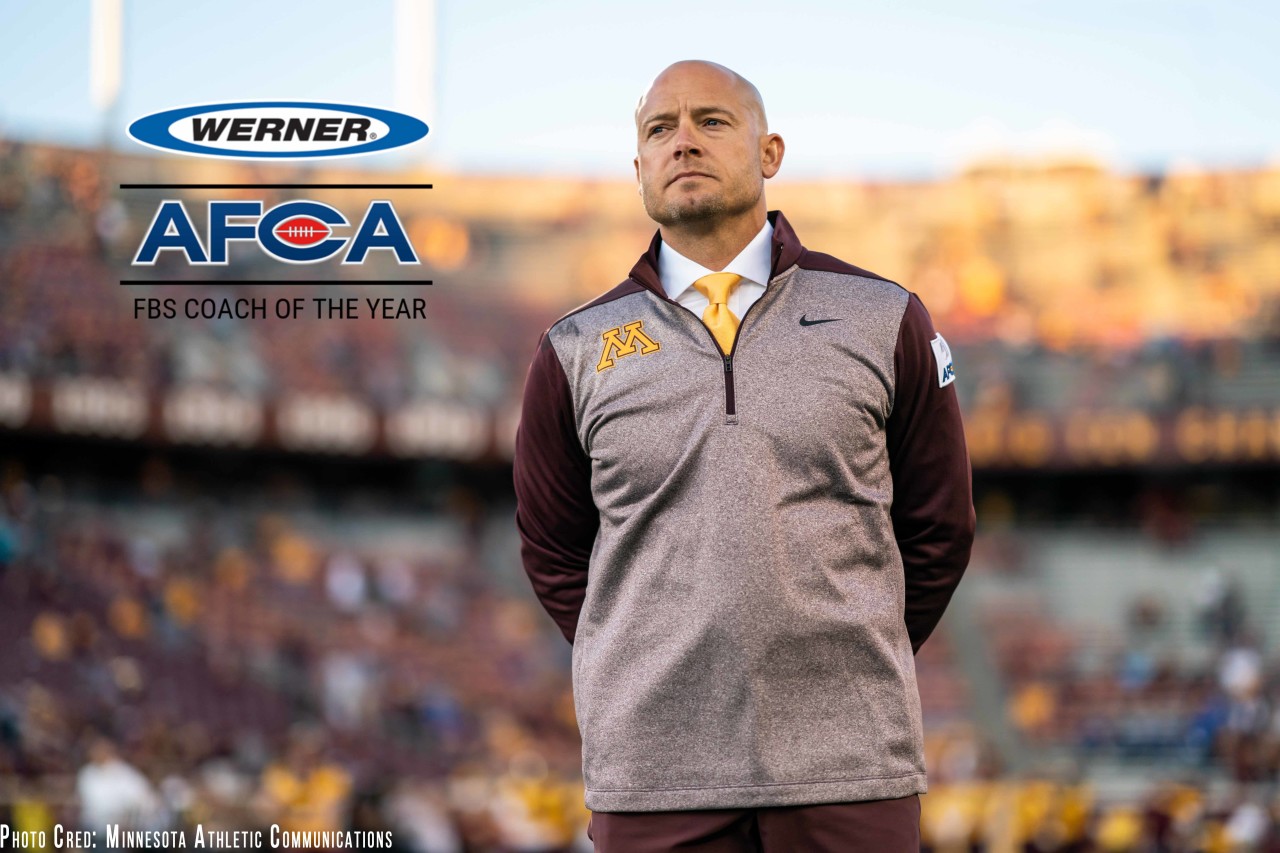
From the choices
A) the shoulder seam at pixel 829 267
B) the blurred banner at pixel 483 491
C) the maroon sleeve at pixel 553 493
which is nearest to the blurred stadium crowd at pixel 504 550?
the blurred banner at pixel 483 491

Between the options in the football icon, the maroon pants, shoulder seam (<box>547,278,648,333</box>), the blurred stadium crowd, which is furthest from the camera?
the blurred stadium crowd

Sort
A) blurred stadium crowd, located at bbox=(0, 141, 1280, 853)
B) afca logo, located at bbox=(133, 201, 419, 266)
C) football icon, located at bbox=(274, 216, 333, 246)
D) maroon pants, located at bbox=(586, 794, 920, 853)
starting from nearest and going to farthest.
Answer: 1. maroon pants, located at bbox=(586, 794, 920, 853)
2. afca logo, located at bbox=(133, 201, 419, 266)
3. football icon, located at bbox=(274, 216, 333, 246)
4. blurred stadium crowd, located at bbox=(0, 141, 1280, 853)

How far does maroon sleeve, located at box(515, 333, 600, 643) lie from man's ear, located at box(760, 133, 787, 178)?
16.2 inches

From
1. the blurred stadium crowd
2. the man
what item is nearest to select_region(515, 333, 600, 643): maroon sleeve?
the man

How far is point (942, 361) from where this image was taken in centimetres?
217

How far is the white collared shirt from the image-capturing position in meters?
2.13

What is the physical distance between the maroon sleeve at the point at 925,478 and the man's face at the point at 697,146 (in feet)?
0.99

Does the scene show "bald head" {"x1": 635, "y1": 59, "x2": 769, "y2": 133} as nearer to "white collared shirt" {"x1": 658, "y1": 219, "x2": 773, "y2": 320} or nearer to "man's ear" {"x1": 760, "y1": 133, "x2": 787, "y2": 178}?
"man's ear" {"x1": 760, "y1": 133, "x2": 787, "y2": 178}

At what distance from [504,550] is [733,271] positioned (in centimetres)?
1962

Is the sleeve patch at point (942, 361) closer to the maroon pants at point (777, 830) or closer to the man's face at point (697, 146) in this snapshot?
the man's face at point (697, 146)

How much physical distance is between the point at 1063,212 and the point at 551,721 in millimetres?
13156

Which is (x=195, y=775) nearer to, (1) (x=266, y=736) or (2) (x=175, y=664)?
(1) (x=266, y=736)

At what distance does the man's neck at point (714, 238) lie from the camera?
2.17 metres

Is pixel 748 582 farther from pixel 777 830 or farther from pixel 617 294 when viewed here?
pixel 617 294
